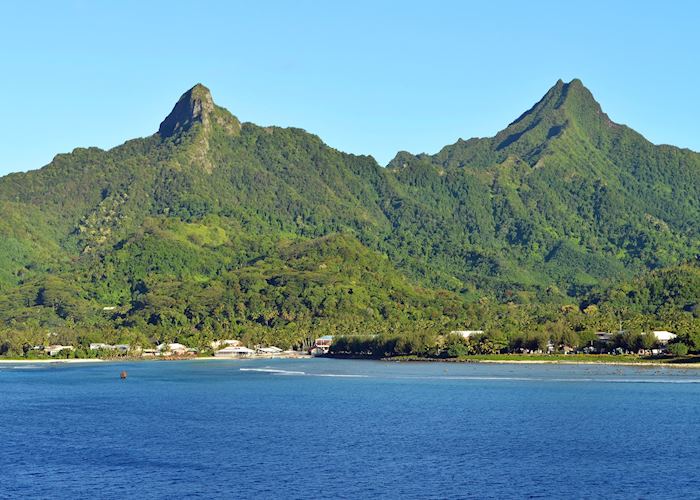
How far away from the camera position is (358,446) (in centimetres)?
12025

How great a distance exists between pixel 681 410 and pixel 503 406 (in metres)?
27.3

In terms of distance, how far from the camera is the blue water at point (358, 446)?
95.0 m

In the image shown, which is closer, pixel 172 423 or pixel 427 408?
pixel 172 423

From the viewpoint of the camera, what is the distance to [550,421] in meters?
144

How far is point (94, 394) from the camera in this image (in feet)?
656

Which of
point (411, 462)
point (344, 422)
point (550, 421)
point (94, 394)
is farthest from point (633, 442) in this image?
point (94, 394)

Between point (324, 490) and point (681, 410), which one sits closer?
point (324, 490)

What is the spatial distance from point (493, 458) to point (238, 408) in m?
65.4

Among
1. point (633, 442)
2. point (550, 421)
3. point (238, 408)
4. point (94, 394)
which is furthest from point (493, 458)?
point (94, 394)

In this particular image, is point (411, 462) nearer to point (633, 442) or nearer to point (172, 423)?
point (633, 442)

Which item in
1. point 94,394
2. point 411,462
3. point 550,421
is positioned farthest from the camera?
point 94,394

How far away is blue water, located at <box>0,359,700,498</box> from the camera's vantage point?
95.0 meters

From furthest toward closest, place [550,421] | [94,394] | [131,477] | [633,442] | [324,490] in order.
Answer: [94,394] → [550,421] → [633,442] → [131,477] → [324,490]

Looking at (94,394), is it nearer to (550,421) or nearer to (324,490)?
(550,421)
